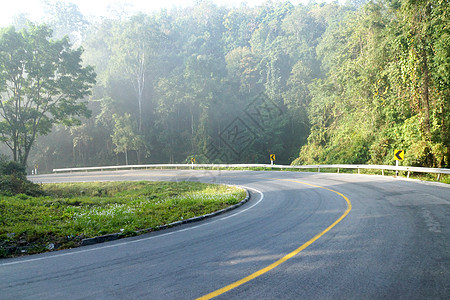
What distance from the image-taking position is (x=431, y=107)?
1794cm

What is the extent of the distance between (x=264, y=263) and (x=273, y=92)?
46535 millimetres

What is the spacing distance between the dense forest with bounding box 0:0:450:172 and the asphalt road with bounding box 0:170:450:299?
12.8m

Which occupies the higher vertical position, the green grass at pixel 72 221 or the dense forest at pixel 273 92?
the dense forest at pixel 273 92

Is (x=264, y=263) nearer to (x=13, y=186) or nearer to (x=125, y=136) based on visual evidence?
(x=13, y=186)

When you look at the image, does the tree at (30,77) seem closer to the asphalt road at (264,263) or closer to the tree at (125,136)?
the tree at (125,136)

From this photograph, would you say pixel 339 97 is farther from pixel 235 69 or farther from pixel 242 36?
pixel 242 36

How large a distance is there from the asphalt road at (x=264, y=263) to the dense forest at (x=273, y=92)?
12.8 meters

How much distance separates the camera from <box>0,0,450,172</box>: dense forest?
1803 cm

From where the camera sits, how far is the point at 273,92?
49.2 meters

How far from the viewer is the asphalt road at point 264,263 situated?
3.94 m

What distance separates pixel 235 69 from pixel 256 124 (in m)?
14.8

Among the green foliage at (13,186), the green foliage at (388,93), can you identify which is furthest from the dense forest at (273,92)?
the green foliage at (13,186)

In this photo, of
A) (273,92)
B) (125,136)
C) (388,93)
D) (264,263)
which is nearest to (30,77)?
(125,136)

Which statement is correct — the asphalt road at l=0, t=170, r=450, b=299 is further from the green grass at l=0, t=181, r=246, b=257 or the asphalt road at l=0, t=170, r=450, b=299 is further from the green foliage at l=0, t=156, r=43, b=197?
the green foliage at l=0, t=156, r=43, b=197
